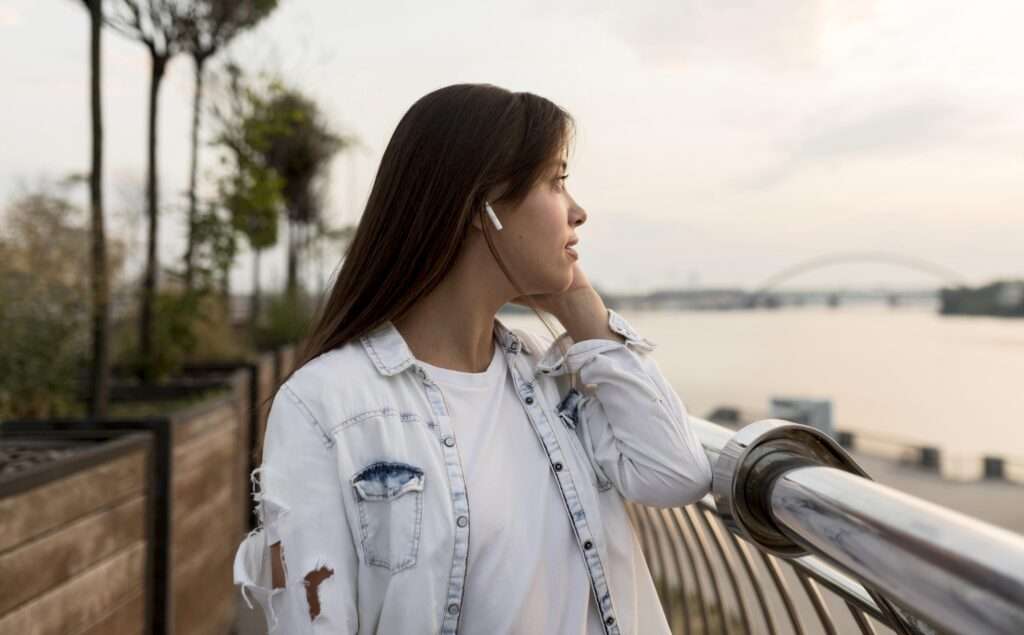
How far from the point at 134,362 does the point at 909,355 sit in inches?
2541

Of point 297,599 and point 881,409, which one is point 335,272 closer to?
point 297,599

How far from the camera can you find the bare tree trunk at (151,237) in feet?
20.0

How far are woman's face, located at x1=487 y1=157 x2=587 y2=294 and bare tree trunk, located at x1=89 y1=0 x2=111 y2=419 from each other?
3803mm

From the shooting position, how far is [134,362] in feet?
22.5

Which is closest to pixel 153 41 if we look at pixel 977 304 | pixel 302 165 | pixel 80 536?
pixel 80 536

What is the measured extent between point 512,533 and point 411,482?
182 mm

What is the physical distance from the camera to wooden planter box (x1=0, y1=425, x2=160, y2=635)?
7.49ft

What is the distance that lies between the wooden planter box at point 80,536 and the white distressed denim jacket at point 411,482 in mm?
1337

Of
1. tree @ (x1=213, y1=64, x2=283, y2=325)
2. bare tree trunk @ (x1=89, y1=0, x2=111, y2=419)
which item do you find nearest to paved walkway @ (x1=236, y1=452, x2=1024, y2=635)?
tree @ (x1=213, y1=64, x2=283, y2=325)

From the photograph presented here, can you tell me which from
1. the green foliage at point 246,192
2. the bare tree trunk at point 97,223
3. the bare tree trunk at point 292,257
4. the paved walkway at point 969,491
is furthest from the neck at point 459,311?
the paved walkway at point 969,491

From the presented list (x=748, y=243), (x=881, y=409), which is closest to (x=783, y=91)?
(x=748, y=243)

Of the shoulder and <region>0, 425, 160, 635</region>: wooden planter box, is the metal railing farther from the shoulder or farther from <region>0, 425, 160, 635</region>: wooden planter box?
<region>0, 425, 160, 635</region>: wooden planter box

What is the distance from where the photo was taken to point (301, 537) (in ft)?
4.00

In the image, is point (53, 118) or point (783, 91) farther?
point (783, 91)
